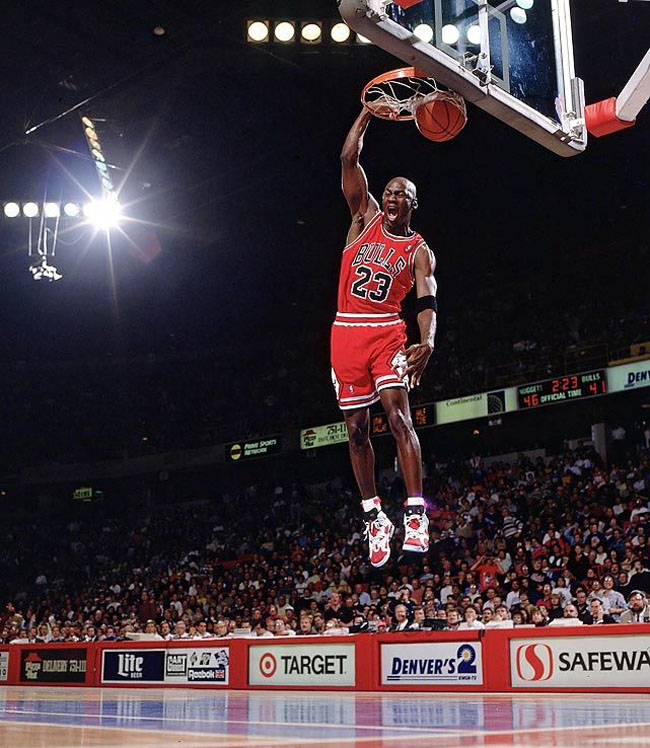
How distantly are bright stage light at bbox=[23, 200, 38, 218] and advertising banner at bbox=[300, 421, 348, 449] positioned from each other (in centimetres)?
1161

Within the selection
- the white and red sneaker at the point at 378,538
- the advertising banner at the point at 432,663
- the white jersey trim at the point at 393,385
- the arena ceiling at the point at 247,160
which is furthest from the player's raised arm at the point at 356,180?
the arena ceiling at the point at 247,160

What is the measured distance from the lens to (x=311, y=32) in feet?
46.5

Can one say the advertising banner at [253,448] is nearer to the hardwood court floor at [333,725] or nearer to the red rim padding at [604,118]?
the hardwood court floor at [333,725]

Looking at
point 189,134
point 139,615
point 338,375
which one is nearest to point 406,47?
point 338,375

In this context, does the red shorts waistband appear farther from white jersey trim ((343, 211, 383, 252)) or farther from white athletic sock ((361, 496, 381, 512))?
white athletic sock ((361, 496, 381, 512))

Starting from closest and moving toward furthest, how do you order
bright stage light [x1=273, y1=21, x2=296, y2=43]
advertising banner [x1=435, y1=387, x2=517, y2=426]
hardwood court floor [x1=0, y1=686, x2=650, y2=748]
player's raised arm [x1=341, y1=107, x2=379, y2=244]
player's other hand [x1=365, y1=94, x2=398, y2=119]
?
1. hardwood court floor [x1=0, y1=686, x2=650, y2=748]
2. player's other hand [x1=365, y1=94, x2=398, y2=119]
3. player's raised arm [x1=341, y1=107, x2=379, y2=244]
4. bright stage light [x1=273, y1=21, x2=296, y2=43]
5. advertising banner [x1=435, y1=387, x2=517, y2=426]

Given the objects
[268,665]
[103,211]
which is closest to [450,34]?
[268,665]

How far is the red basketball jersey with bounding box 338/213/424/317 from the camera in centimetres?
706

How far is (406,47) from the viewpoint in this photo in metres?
5.46

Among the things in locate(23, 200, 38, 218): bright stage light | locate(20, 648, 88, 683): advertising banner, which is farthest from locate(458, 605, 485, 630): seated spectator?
locate(23, 200, 38, 218): bright stage light

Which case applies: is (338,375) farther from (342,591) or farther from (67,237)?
(67,237)

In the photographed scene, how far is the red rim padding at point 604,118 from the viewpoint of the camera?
6.44 meters

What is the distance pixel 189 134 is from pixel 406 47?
42.8ft

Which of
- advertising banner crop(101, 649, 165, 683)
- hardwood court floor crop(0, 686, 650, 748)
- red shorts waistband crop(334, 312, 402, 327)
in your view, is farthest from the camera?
advertising banner crop(101, 649, 165, 683)
